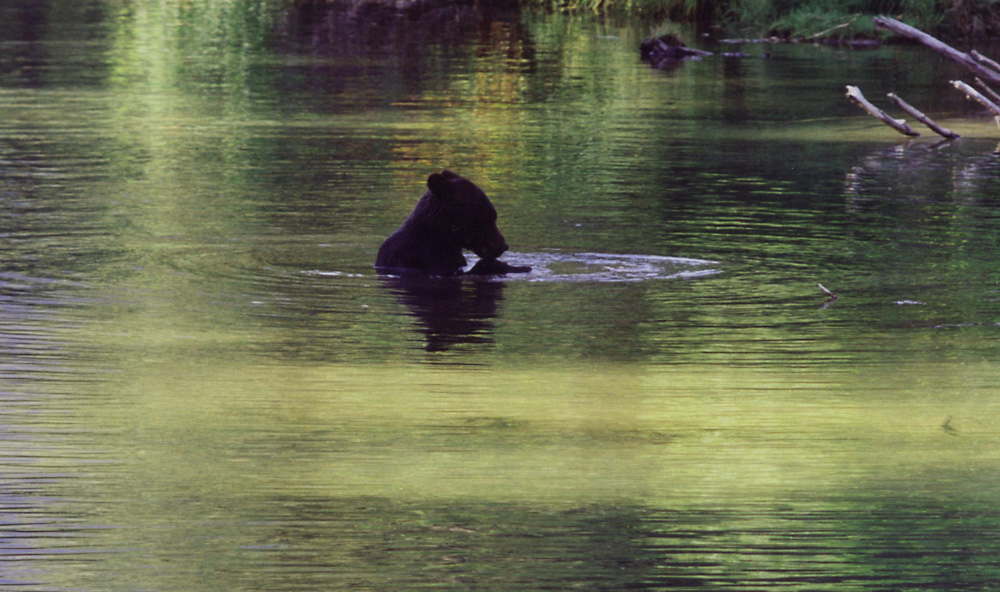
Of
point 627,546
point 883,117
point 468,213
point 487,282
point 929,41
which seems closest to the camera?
point 627,546

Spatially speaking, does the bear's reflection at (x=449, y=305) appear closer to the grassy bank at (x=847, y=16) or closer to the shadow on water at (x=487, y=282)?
the shadow on water at (x=487, y=282)

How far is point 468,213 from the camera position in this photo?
12062 millimetres

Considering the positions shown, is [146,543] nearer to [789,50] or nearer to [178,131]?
[178,131]

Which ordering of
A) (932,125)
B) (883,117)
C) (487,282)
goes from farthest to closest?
(932,125) < (883,117) < (487,282)

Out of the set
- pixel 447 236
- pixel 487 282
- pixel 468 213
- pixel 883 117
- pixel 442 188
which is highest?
pixel 442 188

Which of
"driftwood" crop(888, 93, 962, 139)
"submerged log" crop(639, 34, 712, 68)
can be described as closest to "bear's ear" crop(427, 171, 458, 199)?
"driftwood" crop(888, 93, 962, 139)

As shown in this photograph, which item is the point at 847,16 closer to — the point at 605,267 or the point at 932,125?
the point at 932,125

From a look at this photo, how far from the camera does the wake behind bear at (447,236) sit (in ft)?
39.7

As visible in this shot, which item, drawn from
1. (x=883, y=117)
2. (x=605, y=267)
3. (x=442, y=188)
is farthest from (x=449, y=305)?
(x=883, y=117)

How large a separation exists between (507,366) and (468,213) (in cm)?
271

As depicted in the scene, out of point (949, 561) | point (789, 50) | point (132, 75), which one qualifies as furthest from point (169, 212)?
point (789, 50)

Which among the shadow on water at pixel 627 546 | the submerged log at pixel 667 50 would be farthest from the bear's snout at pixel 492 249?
the submerged log at pixel 667 50

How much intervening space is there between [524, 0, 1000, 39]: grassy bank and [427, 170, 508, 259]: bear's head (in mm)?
A: 29355

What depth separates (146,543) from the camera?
6.47 metres
